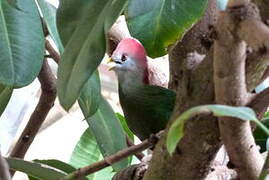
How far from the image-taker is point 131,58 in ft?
3.18

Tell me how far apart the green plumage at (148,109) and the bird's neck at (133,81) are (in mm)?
25

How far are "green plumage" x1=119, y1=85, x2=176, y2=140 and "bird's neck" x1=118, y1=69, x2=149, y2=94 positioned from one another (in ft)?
0.08

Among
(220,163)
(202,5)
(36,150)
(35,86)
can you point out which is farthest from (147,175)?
(36,150)

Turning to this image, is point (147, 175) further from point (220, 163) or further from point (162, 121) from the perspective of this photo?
point (162, 121)

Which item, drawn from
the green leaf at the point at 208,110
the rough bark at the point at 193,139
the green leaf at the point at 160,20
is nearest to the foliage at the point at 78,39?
the green leaf at the point at 160,20

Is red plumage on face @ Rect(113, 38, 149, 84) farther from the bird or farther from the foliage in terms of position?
the foliage

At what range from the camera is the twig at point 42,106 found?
2.93ft

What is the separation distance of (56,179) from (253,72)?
31 centimetres

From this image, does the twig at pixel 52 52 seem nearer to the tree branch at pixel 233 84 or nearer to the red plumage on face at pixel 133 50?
the red plumage on face at pixel 133 50

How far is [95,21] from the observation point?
2.05ft

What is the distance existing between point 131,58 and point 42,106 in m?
0.17

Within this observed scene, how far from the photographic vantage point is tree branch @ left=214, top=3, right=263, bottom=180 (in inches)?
17.3

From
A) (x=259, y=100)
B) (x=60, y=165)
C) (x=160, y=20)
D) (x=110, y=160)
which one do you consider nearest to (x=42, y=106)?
(x=60, y=165)

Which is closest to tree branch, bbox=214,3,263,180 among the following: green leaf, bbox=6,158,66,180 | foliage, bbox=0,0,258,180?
foliage, bbox=0,0,258,180
